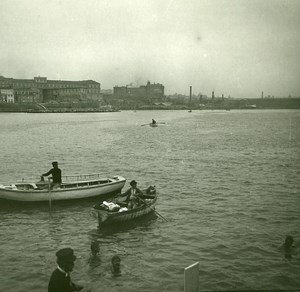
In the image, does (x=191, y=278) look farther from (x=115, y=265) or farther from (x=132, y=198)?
(x=132, y=198)

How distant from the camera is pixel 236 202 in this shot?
24.2 m

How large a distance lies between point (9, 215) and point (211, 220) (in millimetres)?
12018

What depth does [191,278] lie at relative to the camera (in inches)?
308

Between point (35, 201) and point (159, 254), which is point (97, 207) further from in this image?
point (35, 201)

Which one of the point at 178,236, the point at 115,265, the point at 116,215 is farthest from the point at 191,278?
the point at 116,215

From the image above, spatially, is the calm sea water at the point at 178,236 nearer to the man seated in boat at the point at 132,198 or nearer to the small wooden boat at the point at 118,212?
the small wooden boat at the point at 118,212

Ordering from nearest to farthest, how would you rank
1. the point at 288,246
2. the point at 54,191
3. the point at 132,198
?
the point at 288,246
the point at 132,198
the point at 54,191

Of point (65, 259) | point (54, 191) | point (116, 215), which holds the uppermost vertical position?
point (65, 259)

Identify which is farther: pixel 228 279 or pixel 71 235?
pixel 71 235

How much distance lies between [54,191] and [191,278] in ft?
51.0

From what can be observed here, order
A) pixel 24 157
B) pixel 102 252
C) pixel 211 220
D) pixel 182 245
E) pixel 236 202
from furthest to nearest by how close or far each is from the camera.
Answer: pixel 24 157 < pixel 236 202 < pixel 211 220 < pixel 182 245 < pixel 102 252

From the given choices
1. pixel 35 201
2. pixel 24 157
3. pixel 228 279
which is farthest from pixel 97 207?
pixel 24 157

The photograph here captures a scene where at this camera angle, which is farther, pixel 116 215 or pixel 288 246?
pixel 116 215

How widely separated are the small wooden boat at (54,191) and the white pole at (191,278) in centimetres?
1525
